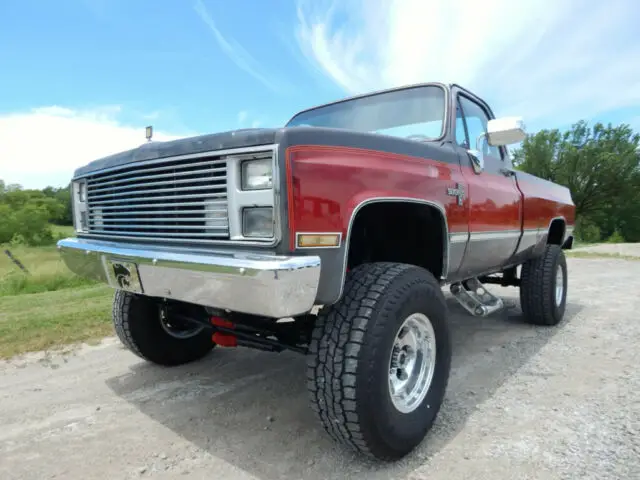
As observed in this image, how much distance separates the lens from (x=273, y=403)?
2781 mm

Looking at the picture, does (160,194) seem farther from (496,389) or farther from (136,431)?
(496,389)

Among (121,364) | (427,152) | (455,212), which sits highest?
(427,152)

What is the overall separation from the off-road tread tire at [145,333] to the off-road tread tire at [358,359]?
5.54 ft

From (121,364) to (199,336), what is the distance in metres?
0.63

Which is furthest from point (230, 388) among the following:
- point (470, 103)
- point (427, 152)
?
point (470, 103)

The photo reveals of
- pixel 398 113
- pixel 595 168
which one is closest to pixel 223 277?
pixel 398 113

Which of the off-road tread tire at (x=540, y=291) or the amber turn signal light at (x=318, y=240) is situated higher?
the amber turn signal light at (x=318, y=240)

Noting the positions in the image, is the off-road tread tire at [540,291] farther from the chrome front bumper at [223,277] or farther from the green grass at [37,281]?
the green grass at [37,281]

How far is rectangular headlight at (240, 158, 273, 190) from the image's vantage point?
6.13 feet

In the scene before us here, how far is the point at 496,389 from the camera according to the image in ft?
9.58

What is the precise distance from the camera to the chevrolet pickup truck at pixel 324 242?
1845 mm

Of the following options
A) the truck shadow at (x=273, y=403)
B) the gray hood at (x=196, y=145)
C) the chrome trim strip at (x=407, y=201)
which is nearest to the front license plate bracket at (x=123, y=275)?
the gray hood at (x=196, y=145)

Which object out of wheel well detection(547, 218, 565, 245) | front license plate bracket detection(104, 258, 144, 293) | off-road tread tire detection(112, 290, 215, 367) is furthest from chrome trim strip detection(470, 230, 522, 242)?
off-road tread tire detection(112, 290, 215, 367)

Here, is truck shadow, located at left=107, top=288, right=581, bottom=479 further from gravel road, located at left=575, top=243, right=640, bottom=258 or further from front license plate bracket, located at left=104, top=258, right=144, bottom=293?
gravel road, located at left=575, top=243, right=640, bottom=258
